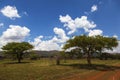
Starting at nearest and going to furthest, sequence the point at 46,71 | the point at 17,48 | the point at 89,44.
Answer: the point at 46,71 < the point at 89,44 < the point at 17,48

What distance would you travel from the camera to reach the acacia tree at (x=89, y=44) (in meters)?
57.2

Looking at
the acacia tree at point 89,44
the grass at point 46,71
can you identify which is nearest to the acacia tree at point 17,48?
the acacia tree at point 89,44

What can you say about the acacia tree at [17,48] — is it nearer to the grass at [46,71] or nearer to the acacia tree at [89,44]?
the acacia tree at [89,44]

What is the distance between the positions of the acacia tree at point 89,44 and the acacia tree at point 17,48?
85.1 ft

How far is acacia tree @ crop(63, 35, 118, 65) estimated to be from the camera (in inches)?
2251

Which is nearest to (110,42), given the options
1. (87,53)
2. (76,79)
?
(87,53)

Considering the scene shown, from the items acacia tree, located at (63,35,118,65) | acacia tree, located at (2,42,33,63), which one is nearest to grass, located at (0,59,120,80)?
acacia tree, located at (63,35,118,65)

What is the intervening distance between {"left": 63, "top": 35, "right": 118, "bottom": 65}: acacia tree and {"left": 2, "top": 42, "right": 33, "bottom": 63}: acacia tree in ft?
85.1

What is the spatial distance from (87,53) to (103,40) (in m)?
4.91

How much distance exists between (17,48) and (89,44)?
1247 inches

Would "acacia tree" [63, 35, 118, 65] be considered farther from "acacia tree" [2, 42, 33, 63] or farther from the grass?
"acacia tree" [2, 42, 33, 63]

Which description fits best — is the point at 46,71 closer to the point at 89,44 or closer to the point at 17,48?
the point at 89,44

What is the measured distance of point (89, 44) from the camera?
58000 millimetres

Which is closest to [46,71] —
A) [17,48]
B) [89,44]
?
[89,44]
